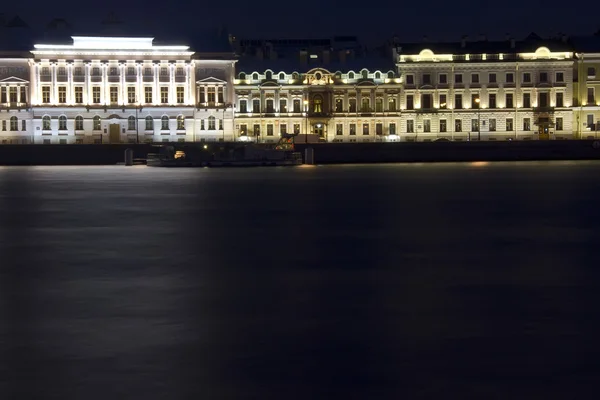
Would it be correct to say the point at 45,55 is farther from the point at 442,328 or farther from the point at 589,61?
the point at 442,328

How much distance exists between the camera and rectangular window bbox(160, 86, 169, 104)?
9531 cm

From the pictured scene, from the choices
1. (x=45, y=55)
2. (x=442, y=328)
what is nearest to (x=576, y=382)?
(x=442, y=328)

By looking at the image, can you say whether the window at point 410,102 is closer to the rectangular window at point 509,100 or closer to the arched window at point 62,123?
the rectangular window at point 509,100

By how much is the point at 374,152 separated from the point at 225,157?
11.0m

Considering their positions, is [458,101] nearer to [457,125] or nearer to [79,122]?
[457,125]

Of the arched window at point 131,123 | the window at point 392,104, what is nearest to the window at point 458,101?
the window at point 392,104

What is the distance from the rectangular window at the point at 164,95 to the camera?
95312 millimetres

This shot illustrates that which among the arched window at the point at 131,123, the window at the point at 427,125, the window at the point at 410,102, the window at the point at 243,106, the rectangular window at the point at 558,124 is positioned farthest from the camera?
the window at the point at 410,102

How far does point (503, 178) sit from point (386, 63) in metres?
53.2

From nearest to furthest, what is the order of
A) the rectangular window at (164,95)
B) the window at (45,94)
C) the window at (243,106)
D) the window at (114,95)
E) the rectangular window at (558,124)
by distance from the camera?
1. the window at (45,94)
2. the window at (114,95)
3. the rectangular window at (164,95)
4. the rectangular window at (558,124)
5. the window at (243,106)

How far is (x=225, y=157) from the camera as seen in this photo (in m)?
74.2

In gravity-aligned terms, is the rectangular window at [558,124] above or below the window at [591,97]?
below

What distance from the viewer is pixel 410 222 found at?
22.6 meters

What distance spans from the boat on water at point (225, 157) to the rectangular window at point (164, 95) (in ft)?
60.5
